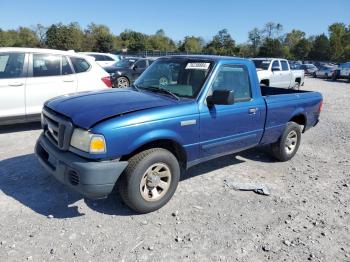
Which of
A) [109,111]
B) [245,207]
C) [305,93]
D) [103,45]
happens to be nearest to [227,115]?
[245,207]

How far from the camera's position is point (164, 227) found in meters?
3.78

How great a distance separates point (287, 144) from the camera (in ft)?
20.0

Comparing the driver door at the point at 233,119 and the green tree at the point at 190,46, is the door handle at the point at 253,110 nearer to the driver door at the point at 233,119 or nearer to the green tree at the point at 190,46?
the driver door at the point at 233,119

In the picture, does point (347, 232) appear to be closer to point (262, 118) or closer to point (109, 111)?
point (262, 118)

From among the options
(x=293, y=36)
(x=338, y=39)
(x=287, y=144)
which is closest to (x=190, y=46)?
(x=293, y=36)

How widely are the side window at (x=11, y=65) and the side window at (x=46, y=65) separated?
0.26 m

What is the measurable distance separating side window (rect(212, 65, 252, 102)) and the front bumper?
1.77 m

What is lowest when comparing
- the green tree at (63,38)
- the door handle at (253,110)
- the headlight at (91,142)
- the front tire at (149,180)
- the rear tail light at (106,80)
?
the front tire at (149,180)

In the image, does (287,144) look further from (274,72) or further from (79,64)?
(274,72)

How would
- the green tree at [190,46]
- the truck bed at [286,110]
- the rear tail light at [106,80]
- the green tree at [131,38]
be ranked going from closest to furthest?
the truck bed at [286,110] → the rear tail light at [106,80] → the green tree at [131,38] → the green tree at [190,46]

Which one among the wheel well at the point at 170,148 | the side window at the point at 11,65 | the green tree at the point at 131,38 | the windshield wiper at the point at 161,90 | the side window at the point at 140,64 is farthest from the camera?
the green tree at the point at 131,38

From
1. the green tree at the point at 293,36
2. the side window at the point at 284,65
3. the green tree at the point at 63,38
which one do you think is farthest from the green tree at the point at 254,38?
Answer: the side window at the point at 284,65

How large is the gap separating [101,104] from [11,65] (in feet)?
12.5

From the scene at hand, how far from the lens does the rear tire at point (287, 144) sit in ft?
19.3
